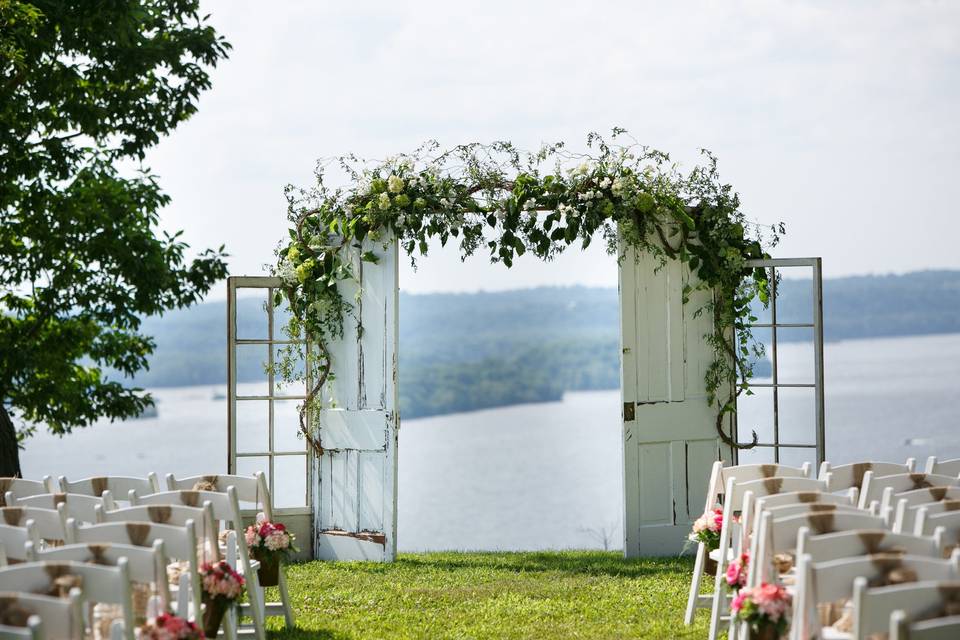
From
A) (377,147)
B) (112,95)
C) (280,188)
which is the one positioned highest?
(377,147)

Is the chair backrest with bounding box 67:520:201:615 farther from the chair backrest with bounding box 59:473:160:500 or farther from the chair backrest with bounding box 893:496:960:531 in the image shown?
the chair backrest with bounding box 893:496:960:531

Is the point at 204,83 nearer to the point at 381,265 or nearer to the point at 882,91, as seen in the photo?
the point at 381,265

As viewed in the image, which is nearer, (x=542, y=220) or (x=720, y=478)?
(x=720, y=478)

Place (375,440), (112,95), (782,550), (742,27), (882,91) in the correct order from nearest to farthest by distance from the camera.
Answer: (782,550) < (375,440) < (112,95) < (742,27) < (882,91)

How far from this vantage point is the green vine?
7141 millimetres

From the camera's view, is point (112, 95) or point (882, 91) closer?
point (112, 95)

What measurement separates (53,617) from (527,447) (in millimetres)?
32319

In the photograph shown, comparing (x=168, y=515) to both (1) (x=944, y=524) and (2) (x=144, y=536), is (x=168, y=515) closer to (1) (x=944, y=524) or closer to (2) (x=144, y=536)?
(2) (x=144, y=536)

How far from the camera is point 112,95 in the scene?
351 inches

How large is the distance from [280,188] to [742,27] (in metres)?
15.0

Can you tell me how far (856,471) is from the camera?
511 centimetres

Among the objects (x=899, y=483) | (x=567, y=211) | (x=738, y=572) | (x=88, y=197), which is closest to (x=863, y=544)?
(x=738, y=572)

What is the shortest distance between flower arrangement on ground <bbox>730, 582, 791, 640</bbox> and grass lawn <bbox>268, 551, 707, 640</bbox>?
139 cm

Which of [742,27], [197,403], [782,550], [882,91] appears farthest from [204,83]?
[197,403]
